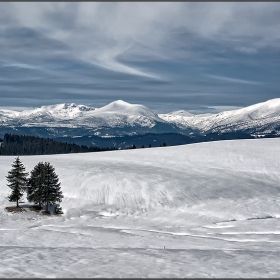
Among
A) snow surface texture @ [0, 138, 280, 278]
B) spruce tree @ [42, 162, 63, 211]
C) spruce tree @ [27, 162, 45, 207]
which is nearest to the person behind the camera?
snow surface texture @ [0, 138, 280, 278]

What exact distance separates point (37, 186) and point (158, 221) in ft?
62.1

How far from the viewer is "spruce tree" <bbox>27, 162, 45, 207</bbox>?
51812 mm

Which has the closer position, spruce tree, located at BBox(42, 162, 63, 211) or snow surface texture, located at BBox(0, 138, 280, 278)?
snow surface texture, located at BBox(0, 138, 280, 278)

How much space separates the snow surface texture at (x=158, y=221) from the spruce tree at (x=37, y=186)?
344cm

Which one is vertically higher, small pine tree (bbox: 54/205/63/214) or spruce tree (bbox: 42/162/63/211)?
spruce tree (bbox: 42/162/63/211)

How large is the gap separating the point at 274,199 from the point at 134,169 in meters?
27.1

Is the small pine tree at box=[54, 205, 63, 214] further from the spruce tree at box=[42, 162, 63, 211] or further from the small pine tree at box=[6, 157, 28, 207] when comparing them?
the small pine tree at box=[6, 157, 28, 207]

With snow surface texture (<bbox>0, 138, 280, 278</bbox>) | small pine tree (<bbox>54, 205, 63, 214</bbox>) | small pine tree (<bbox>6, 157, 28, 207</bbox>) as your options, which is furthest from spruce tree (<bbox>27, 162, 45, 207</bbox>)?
snow surface texture (<bbox>0, 138, 280, 278</bbox>)

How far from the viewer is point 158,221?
153ft

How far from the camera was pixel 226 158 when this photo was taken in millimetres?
85125

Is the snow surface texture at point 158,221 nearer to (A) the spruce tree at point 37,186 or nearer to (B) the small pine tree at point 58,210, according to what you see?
(B) the small pine tree at point 58,210

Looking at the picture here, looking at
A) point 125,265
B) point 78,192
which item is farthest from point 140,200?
point 125,265

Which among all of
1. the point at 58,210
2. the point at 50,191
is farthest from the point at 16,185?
the point at 58,210

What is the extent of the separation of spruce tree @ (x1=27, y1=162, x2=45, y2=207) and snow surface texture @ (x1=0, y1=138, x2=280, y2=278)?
344cm
